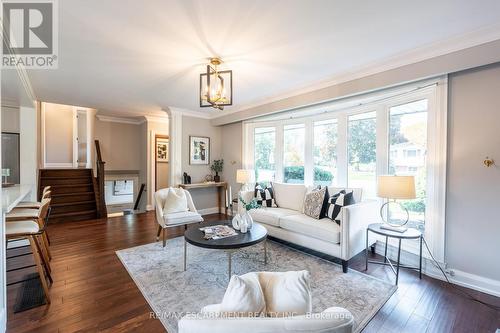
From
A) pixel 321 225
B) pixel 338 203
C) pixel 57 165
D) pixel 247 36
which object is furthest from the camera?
pixel 57 165

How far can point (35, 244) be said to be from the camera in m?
2.22

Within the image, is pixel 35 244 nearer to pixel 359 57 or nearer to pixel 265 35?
pixel 265 35

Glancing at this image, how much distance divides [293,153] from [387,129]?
68.2 inches

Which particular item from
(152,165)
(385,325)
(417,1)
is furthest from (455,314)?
(152,165)

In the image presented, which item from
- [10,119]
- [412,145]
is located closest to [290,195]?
[412,145]

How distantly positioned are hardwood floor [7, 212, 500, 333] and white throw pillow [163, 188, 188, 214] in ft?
3.12

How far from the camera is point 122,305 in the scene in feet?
6.80

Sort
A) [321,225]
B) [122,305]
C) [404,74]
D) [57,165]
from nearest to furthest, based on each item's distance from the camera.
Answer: [122,305] < [404,74] < [321,225] < [57,165]

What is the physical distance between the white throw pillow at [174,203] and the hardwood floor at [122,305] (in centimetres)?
95

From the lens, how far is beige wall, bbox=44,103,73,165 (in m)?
6.50

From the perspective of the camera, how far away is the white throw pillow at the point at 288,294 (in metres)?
0.91

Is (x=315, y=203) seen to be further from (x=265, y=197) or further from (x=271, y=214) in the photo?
(x=265, y=197)

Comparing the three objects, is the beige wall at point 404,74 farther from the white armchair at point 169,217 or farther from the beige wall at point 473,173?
the white armchair at point 169,217

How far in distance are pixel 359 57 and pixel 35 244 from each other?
Result: 395 cm
